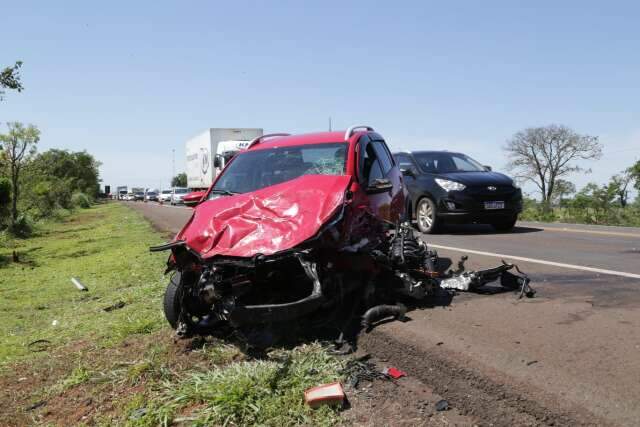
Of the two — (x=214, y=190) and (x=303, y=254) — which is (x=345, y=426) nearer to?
(x=303, y=254)

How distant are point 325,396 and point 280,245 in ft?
3.97

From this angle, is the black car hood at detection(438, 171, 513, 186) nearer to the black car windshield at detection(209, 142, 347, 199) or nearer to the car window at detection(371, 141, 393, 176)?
the car window at detection(371, 141, 393, 176)

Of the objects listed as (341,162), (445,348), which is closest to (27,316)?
(341,162)

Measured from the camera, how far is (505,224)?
11891 millimetres

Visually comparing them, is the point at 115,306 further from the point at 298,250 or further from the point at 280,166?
the point at 298,250

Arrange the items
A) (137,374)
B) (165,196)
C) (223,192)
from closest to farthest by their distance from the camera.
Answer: (137,374), (223,192), (165,196)

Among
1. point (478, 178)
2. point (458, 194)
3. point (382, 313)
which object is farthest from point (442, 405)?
point (478, 178)

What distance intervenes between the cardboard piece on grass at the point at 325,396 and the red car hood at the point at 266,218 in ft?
3.55

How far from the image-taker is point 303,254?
395 cm

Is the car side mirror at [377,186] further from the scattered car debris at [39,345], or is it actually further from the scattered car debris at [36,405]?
the scattered car debris at [39,345]

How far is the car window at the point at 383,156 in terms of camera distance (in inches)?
269

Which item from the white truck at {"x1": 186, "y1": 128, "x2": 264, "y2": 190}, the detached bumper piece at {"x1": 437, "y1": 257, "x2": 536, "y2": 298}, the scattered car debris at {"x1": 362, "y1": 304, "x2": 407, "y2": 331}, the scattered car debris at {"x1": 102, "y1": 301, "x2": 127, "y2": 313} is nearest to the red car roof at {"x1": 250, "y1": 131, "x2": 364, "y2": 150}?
the detached bumper piece at {"x1": 437, "y1": 257, "x2": 536, "y2": 298}

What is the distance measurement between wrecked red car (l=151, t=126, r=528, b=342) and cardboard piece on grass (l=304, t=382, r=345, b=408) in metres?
0.65

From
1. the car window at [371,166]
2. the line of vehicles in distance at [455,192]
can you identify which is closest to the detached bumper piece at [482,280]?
the car window at [371,166]
